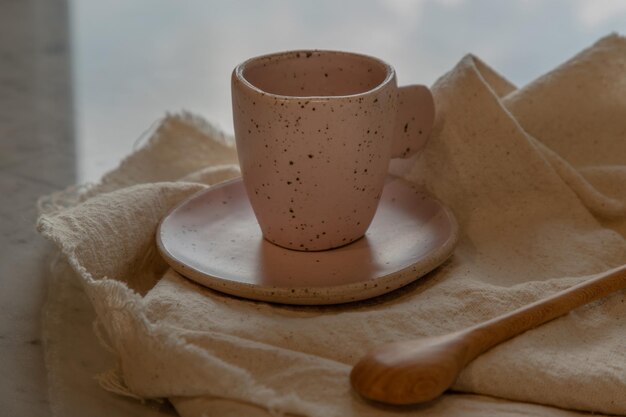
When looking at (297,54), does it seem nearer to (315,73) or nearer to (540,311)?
(315,73)

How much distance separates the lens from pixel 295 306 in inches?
24.8

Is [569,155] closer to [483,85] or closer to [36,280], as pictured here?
[483,85]

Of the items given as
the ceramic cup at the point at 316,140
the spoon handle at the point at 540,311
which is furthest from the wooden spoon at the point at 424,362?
the ceramic cup at the point at 316,140

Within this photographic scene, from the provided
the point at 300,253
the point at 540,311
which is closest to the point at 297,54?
the point at 300,253

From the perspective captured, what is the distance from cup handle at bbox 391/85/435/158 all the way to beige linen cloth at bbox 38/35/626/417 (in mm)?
31

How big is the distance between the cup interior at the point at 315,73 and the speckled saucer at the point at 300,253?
0.33ft

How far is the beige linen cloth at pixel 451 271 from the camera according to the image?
55 centimetres

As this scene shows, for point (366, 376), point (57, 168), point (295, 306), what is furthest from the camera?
point (57, 168)

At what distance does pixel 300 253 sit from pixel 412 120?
15 centimetres

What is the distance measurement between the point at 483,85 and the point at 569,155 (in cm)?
11

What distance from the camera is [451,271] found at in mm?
671

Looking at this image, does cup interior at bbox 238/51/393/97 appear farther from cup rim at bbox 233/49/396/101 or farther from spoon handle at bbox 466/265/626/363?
spoon handle at bbox 466/265/626/363

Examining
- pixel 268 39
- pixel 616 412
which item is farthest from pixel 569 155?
pixel 268 39

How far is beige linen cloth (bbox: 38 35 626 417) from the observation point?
551mm
